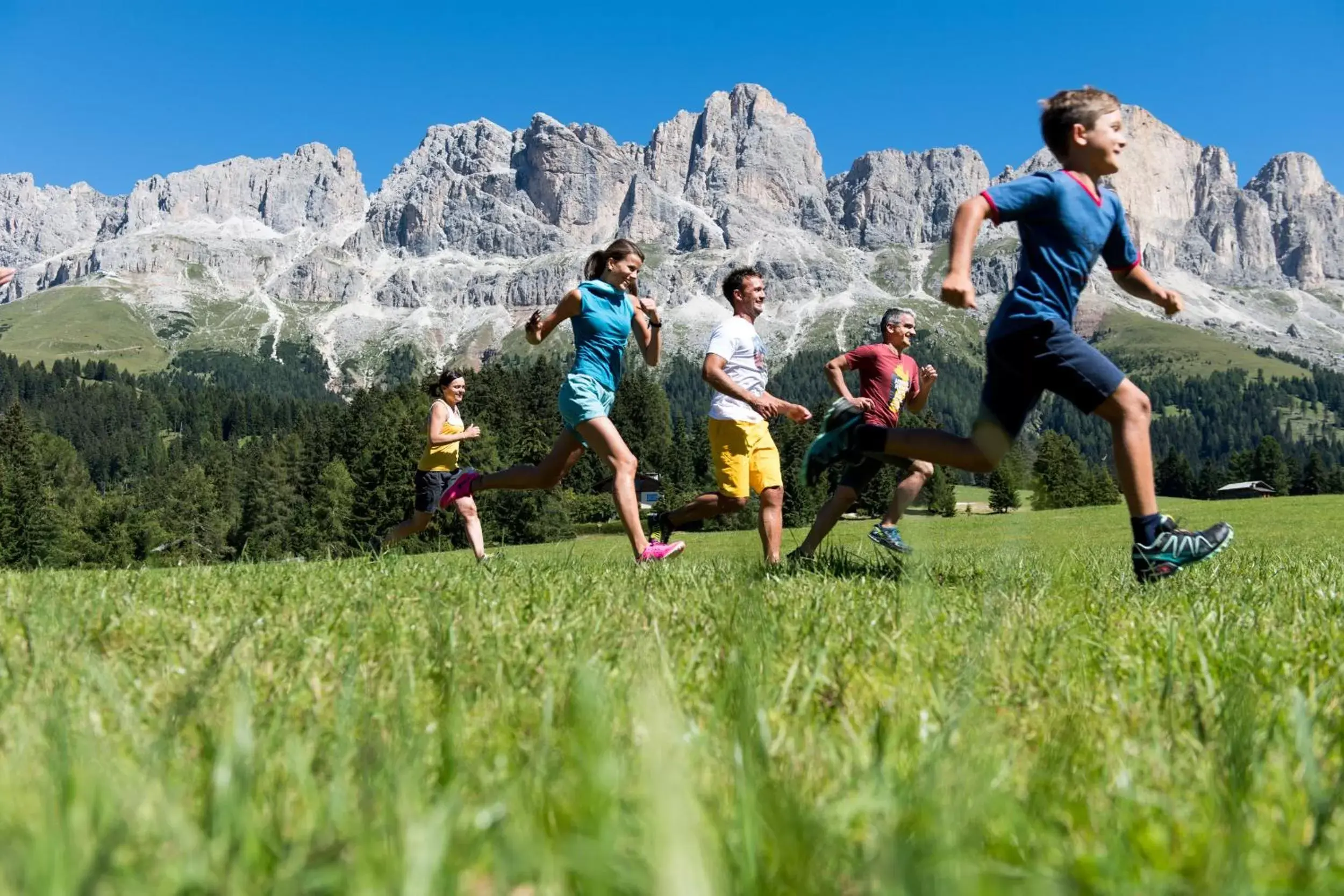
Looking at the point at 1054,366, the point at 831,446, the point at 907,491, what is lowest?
the point at 907,491

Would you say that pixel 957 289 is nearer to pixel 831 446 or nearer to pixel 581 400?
pixel 831 446

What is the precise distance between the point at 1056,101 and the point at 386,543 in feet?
24.2

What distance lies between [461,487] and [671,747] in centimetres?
1195

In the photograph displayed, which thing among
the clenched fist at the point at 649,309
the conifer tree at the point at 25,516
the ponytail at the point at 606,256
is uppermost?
the ponytail at the point at 606,256

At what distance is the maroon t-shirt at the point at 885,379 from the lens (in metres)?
10.4

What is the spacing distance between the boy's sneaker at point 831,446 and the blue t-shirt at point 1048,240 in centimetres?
124

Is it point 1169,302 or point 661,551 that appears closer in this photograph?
point 1169,302

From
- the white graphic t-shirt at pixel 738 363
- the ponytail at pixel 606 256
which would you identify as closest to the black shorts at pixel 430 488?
the ponytail at pixel 606 256

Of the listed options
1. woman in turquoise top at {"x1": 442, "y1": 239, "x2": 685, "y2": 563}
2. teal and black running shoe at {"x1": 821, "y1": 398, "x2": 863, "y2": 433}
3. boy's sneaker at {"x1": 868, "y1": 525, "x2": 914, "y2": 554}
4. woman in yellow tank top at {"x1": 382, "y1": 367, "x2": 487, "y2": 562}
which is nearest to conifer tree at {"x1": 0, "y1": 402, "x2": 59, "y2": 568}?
woman in yellow tank top at {"x1": 382, "y1": 367, "x2": 487, "y2": 562}

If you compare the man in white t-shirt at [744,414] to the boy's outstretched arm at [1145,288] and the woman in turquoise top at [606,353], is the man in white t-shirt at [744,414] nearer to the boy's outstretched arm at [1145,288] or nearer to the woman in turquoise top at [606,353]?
the woman in turquoise top at [606,353]

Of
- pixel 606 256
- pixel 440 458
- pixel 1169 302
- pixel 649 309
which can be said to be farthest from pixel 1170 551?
pixel 440 458

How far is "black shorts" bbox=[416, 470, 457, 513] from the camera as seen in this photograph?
43.1 ft

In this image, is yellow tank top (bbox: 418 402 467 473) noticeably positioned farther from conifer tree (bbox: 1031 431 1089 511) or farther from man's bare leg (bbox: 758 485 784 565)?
conifer tree (bbox: 1031 431 1089 511)

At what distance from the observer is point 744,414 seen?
9375mm
